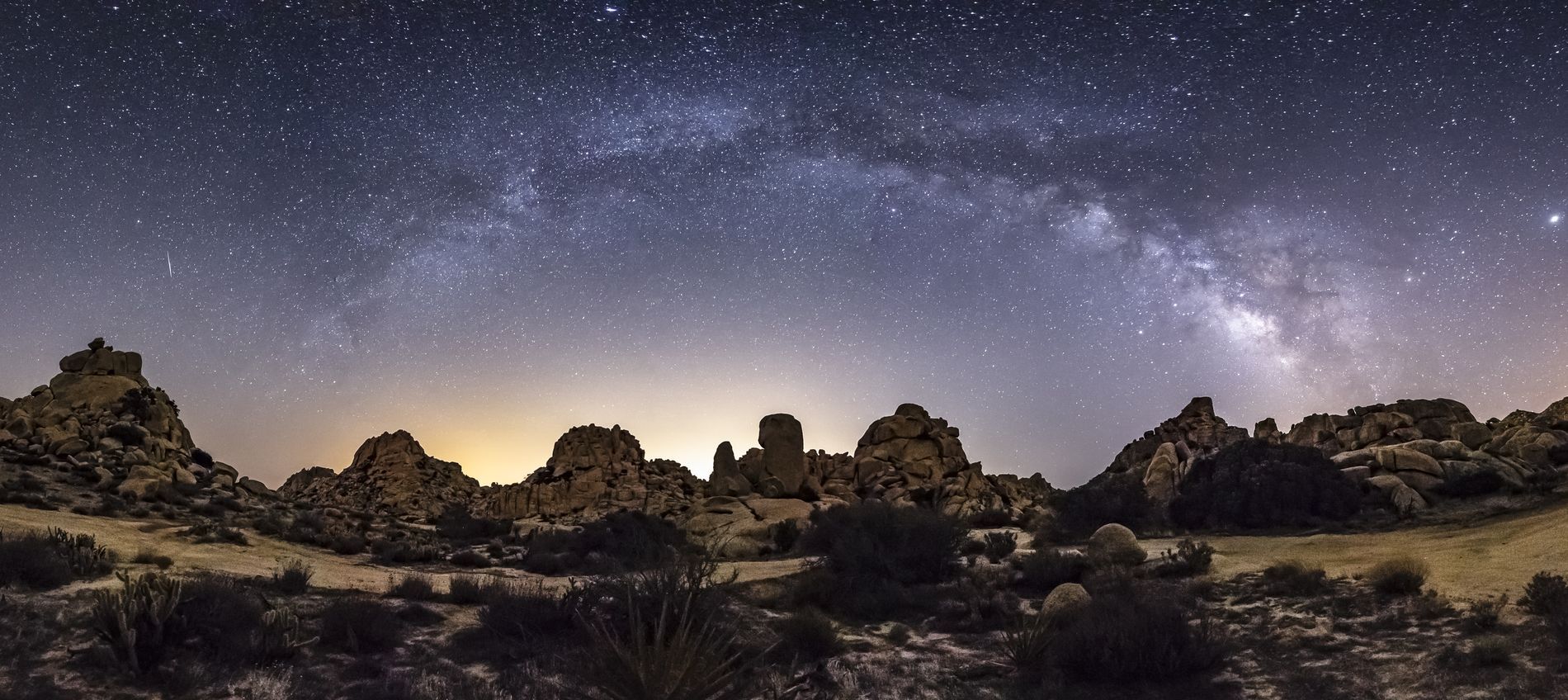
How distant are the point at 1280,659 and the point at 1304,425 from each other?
41.0 meters

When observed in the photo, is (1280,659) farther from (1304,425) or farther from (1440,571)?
(1304,425)

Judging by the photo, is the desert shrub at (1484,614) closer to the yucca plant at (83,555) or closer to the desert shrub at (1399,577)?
the desert shrub at (1399,577)

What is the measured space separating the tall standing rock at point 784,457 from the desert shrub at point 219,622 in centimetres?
3355

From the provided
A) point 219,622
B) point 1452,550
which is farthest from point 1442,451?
point 219,622

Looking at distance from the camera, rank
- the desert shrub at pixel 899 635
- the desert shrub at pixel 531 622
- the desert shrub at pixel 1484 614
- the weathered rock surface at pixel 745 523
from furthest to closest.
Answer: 1. the weathered rock surface at pixel 745 523
2. the desert shrub at pixel 899 635
3. the desert shrub at pixel 531 622
4. the desert shrub at pixel 1484 614

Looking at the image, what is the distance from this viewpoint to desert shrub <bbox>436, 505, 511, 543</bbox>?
4147 cm

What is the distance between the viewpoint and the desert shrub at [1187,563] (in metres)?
19.7

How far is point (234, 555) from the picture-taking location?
24.0 m

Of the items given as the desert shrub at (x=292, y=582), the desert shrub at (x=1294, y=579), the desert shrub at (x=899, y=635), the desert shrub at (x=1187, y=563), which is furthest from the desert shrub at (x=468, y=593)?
the desert shrub at (x=1294, y=579)

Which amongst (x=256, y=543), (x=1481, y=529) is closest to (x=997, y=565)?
(x=1481, y=529)

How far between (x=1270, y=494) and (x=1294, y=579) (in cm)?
1379

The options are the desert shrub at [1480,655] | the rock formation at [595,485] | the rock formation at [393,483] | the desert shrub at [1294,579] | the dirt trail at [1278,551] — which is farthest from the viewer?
the rock formation at [393,483]

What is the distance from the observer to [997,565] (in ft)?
74.6

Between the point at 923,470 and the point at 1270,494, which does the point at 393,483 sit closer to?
the point at 923,470
